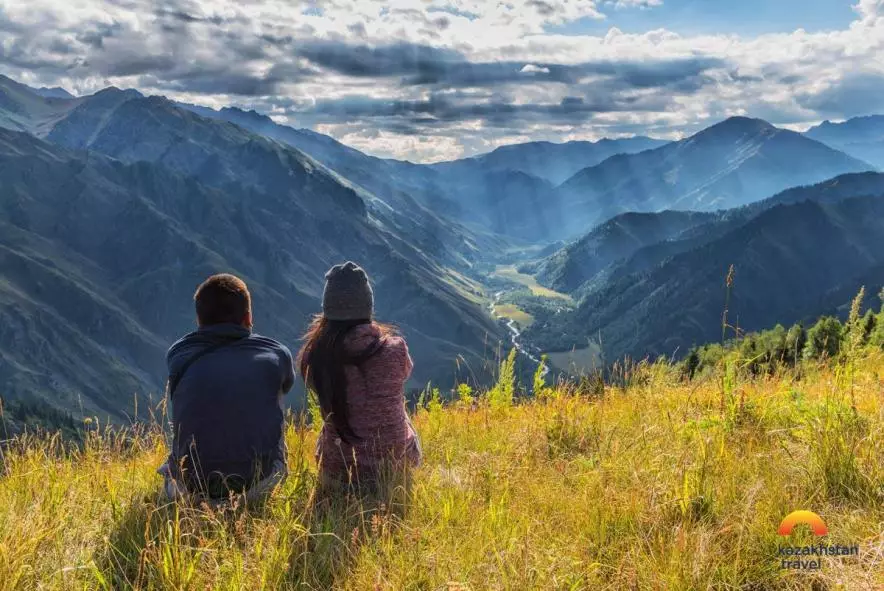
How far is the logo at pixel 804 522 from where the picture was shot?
3.30 meters

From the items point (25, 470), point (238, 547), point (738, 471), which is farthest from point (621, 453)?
point (25, 470)

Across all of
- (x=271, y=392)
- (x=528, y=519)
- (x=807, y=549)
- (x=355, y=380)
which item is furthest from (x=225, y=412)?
(x=807, y=549)

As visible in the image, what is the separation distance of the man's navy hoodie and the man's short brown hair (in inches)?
4.4

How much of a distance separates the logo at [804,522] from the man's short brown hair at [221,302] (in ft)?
15.8

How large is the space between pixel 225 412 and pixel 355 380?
134cm

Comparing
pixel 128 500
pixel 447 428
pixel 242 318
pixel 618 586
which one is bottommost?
pixel 447 428

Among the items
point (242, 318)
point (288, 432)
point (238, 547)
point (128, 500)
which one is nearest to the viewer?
point (238, 547)

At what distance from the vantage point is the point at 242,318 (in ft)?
19.2

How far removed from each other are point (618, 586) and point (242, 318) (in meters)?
4.29

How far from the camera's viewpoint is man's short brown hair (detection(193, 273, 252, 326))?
5699mm

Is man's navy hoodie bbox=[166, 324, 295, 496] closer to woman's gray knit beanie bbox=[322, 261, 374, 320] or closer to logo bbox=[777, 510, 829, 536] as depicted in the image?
woman's gray knit beanie bbox=[322, 261, 374, 320]

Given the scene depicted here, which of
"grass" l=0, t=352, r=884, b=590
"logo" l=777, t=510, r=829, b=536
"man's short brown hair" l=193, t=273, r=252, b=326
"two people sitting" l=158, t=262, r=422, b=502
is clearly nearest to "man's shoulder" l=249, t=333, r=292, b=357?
"two people sitting" l=158, t=262, r=422, b=502

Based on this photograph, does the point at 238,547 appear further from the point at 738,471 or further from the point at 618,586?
the point at 738,471

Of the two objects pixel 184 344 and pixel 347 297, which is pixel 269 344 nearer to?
pixel 184 344
